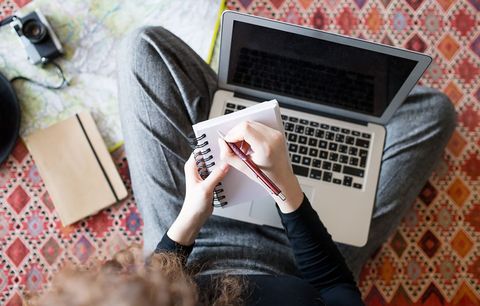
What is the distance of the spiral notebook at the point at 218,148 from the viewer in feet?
2.06

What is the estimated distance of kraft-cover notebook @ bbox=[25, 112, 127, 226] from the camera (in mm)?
1086

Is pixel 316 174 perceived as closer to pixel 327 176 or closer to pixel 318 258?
pixel 327 176

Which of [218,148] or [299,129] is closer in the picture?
[218,148]

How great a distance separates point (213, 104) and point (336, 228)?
0.34m

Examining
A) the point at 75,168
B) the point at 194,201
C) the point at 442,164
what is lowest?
the point at 75,168

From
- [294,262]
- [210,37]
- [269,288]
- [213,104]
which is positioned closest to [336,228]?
[294,262]

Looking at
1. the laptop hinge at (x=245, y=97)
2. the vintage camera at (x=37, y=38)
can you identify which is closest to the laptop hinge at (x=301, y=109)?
the laptop hinge at (x=245, y=97)

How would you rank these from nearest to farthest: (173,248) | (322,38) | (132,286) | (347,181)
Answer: (132,286) < (322,38) < (173,248) < (347,181)

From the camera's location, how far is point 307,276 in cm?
82

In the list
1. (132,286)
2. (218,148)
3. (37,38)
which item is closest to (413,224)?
(218,148)

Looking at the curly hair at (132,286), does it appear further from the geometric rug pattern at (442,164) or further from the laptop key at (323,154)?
the geometric rug pattern at (442,164)

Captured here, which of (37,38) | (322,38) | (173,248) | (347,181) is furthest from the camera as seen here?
(37,38)

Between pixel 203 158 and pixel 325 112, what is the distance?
0.30 metres

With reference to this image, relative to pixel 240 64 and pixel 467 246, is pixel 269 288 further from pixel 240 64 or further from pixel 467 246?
pixel 467 246
